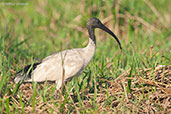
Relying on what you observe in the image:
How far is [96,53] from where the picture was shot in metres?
6.62

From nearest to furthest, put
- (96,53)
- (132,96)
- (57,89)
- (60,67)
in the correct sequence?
(132,96), (57,89), (60,67), (96,53)

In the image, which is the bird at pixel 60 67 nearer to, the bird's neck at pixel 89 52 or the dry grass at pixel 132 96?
the bird's neck at pixel 89 52

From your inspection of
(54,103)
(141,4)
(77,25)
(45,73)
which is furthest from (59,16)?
(54,103)

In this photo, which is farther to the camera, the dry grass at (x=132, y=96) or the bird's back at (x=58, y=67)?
the bird's back at (x=58, y=67)

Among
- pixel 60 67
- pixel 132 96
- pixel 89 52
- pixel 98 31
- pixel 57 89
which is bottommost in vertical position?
pixel 132 96

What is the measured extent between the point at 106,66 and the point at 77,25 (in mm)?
3126

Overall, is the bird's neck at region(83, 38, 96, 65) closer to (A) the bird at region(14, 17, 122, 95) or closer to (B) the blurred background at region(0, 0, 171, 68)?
(A) the bird at region(14, 17, 122, 95)

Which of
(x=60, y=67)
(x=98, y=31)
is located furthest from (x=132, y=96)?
(x=98, y=31)

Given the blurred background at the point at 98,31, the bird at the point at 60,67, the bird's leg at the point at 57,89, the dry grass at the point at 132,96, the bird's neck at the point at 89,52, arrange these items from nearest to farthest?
the dry grass at the point at 132,96 < the bird's leg at the point at 57,89 < the bird at the point at 60,67 < the bird's neck at the point at 89,52 < the blurred background at the point at 98,31

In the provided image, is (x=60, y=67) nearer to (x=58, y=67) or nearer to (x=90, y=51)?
(x=58, y=67)

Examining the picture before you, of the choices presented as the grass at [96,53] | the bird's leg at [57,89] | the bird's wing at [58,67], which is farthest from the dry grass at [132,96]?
the bird's wing at [58,67]

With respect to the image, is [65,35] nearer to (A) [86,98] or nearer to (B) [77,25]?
(B) [77,25]

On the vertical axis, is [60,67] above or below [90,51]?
below

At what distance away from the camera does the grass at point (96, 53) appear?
3.99 meters
